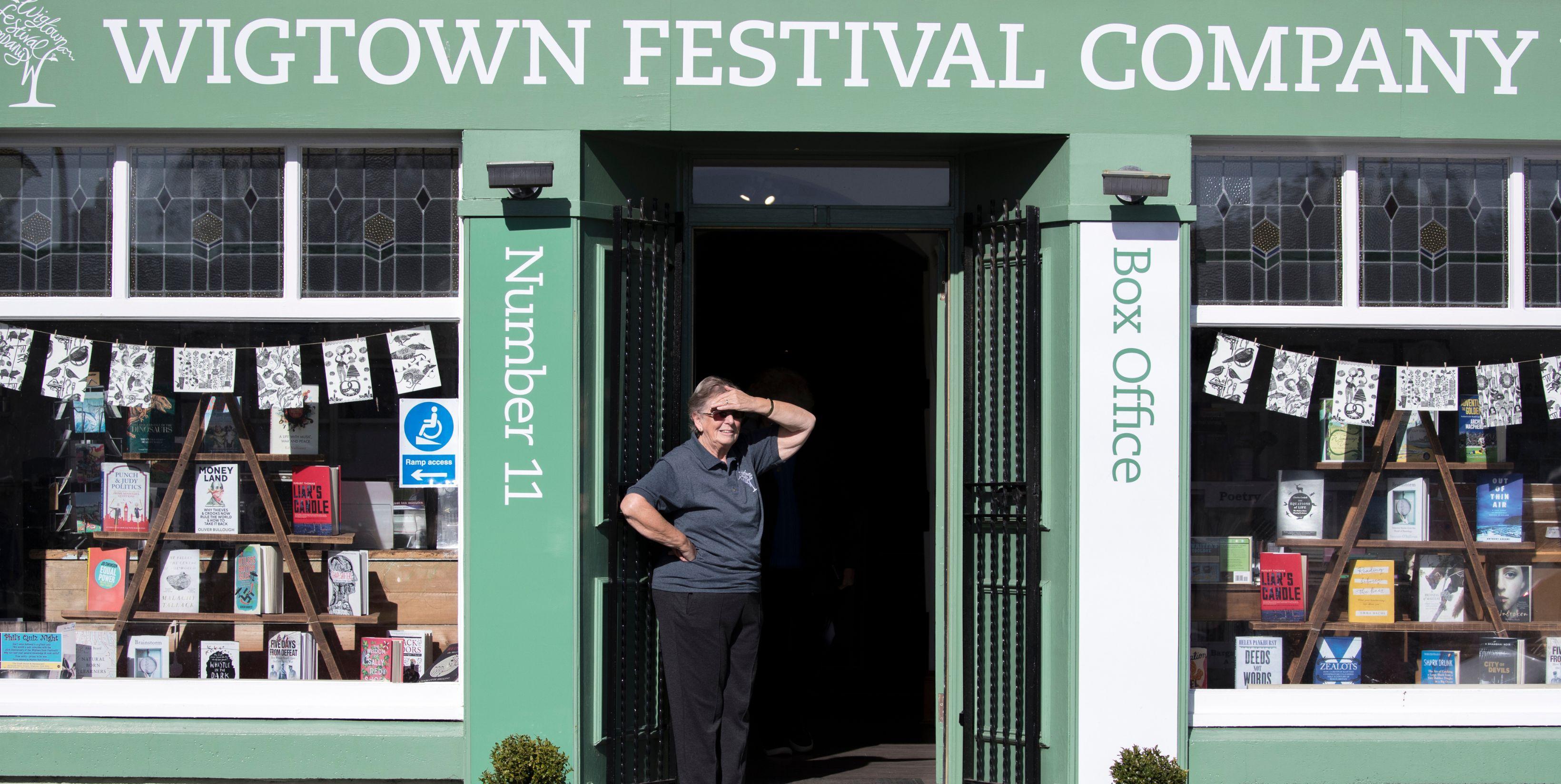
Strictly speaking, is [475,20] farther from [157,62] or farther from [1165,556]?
[1165,556]

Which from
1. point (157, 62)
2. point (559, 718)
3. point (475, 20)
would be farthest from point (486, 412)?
point (157, 62)

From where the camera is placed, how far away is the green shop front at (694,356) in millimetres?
4977

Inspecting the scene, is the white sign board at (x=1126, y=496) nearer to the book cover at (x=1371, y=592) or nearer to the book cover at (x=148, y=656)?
the book cover at (x=1371, y=592)

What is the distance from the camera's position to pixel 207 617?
534 centimetres

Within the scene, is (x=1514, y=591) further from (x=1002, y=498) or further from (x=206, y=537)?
(x=206, y=537)

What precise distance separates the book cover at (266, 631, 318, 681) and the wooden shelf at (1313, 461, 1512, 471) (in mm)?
4762

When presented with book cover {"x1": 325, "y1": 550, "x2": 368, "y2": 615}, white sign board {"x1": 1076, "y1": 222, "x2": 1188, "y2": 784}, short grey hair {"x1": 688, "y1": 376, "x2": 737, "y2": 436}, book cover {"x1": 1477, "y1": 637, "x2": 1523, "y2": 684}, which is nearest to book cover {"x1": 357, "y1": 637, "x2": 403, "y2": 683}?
book cover {"x1": 325, "y1": 550, "x2": 368, "y2": 615}

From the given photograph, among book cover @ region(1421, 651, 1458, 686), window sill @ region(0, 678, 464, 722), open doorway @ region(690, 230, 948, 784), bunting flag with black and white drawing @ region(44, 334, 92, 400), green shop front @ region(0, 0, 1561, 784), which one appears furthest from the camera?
open doorway @ region(690, 230, 948, 784)

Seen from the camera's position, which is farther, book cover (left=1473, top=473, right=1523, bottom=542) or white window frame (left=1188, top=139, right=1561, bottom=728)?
book cover (left=1473, top=473, right=1523, bottom=542)

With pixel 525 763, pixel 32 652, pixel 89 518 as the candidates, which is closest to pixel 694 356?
pixel 525 763

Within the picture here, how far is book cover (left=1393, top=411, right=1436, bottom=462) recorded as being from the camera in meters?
5.44

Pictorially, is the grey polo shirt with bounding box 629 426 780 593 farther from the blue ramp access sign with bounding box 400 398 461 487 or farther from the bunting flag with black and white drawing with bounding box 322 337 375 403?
the bunting flag with black and white drawing with bounding box 322 337 375 403

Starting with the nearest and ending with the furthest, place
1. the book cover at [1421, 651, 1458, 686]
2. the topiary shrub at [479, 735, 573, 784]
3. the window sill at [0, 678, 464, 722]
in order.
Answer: the topiary shrub at [479, 735, 573, 784] < the window sill at [0, 678, 464, 722] < the book cover at [1421, 651, 1458, 686]

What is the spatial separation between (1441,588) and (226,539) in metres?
5.54
